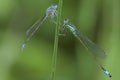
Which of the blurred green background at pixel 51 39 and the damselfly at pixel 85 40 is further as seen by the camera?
the blurred green background at pixel 51 39

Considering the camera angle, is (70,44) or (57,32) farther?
(70,44)

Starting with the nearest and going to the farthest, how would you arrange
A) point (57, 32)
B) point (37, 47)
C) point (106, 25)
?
1. point (57, 32)
2. point (106, 25)
3. point (37, 47)

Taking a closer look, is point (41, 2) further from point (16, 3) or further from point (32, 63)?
Answer: point (32, 63)

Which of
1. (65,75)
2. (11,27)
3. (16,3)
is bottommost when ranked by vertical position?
(65,75)

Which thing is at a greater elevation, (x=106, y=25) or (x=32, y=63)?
(x=106, y=25)

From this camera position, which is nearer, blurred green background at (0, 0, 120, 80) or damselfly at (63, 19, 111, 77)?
damselfly at (63, 19, 111, 77)

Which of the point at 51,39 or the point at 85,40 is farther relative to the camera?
the point at 51,39

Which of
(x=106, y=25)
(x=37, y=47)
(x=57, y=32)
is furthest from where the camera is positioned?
(x=37, y=47)

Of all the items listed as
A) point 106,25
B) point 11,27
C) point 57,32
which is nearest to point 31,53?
point 11,27
